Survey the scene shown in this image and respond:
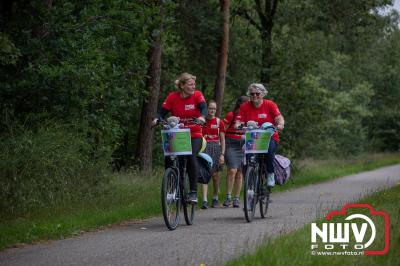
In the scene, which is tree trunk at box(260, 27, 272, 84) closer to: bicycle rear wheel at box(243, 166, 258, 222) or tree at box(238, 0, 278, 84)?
tree at box(238, 0, 278, 84)

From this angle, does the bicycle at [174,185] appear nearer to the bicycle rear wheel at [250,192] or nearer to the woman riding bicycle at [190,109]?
the woman riding bicycle at [190,109]

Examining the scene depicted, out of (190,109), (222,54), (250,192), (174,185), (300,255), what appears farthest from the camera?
(222,54)

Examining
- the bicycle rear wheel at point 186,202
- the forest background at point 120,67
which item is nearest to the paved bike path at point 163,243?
the bicycle rear wheel at point 186,202

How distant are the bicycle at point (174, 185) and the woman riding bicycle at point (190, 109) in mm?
102

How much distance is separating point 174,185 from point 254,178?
1.58 meters

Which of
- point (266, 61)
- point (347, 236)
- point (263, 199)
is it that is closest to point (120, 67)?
point (263, 199)

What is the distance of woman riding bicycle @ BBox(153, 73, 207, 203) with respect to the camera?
494 inches

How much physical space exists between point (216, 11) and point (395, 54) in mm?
51773

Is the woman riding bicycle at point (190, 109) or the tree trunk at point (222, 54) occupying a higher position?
the tree trunk at point (222, 54)

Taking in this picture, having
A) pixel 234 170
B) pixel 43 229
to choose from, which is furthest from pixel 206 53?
pixel 43 229

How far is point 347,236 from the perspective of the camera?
9.44m

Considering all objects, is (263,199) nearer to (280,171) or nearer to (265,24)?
A: (280,171)

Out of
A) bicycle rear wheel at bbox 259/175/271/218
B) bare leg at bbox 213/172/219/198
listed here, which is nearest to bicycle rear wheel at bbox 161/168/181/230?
bicycle rear wheel at bbox 259/175/271/218

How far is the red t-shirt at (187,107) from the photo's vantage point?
1261 centimetres
